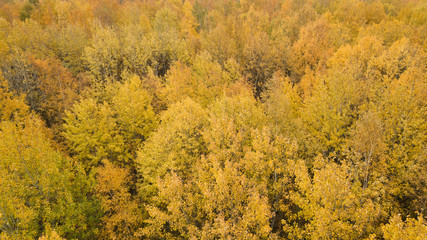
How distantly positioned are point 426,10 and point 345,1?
87.0ft

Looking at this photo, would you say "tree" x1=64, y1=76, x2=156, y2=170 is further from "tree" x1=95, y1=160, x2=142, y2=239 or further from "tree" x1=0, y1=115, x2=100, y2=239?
"tree" x1=0, y1=115, x2=100, y2=239

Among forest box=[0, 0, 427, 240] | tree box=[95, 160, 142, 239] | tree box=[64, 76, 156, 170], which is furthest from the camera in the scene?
tree box=[64, 76, 156, 170]

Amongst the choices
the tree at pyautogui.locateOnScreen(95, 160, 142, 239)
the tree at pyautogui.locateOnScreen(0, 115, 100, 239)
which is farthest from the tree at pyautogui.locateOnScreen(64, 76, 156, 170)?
the tree at pyautogui.locateOnScreen(0, 115, 100, 239)

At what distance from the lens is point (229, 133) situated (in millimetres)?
23266

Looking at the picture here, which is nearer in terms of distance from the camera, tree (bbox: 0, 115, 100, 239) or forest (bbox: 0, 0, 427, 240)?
forest (bbox: 0, 0, 427, 240)

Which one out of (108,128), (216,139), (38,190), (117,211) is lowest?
(117,211)

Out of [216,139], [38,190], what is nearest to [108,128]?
[38,190]

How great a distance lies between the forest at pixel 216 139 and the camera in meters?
18.7

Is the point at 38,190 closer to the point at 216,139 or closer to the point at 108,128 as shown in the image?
the point at 108,128

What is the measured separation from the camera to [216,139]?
23484 millimetres

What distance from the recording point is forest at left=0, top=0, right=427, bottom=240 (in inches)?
734

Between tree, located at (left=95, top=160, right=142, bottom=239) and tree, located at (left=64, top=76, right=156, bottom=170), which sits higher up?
tree, located at (left=64, top=76, right=156, bottom=170)

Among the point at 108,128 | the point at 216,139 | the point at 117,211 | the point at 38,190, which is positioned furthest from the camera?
the point at 108,128

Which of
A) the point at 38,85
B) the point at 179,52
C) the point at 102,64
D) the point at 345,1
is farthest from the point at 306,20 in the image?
the point at 38,85
